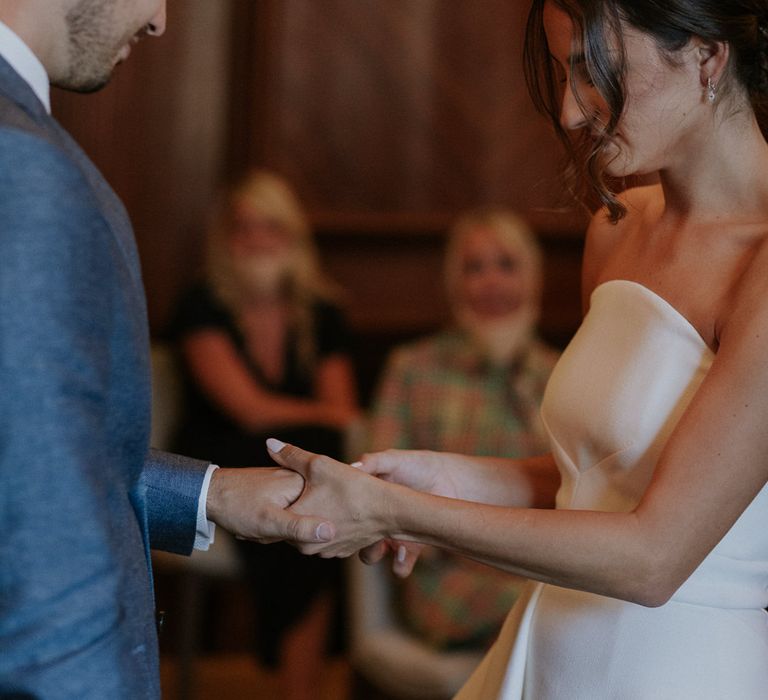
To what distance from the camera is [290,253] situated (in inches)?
173

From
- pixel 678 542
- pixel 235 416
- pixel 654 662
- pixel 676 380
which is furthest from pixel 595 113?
pixel 235 416

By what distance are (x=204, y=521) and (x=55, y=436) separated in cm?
64

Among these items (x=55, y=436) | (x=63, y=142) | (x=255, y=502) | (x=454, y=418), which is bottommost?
(x=454, y=418)

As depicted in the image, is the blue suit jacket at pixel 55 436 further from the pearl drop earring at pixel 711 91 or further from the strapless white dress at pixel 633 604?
the pearl drop earring at pixel 711 91

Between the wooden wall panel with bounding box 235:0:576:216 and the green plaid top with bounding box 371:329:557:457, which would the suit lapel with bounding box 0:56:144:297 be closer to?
the green plaid top with bounding box 371:329:557:457

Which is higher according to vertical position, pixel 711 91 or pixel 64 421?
pixel 711 91

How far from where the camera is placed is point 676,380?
170 centimetres

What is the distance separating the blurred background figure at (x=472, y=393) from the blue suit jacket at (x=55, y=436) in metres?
2.19

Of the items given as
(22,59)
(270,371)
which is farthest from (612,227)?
(270,371)

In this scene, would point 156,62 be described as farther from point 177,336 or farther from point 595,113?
point 595,113

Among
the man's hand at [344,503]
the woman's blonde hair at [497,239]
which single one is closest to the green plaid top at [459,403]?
the woman's blonde hair at [497,239]

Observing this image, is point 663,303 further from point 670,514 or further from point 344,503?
point 344,503

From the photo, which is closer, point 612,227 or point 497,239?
point 612,227

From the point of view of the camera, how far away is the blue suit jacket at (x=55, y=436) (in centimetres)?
117
